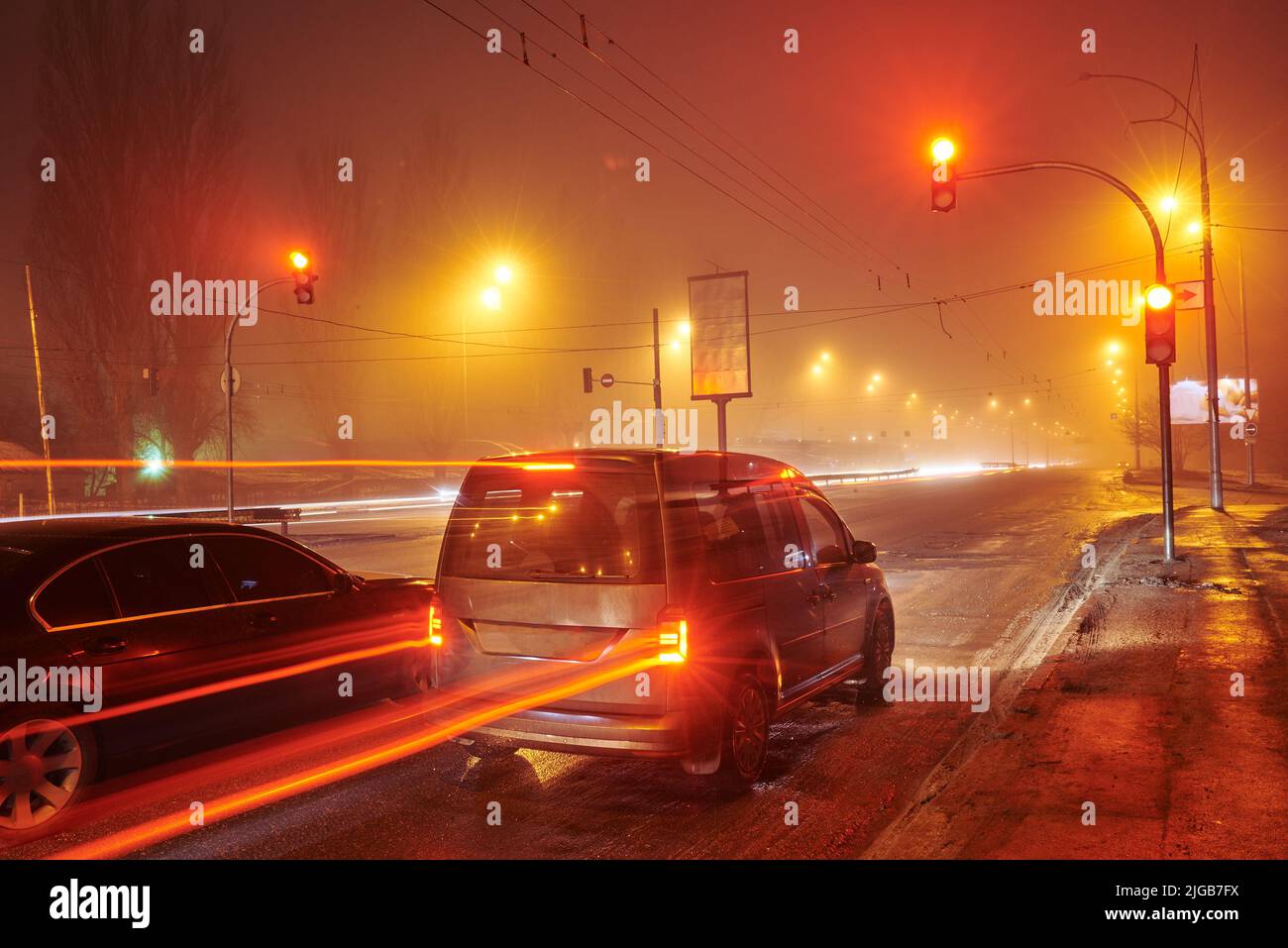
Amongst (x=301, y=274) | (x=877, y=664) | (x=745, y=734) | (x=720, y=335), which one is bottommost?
(x=877, y=664)

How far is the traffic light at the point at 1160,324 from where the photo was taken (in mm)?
13489

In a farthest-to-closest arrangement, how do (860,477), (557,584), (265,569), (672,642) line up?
(860,477)
(265,569)
(557,584)
(672,642)

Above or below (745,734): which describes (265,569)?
above

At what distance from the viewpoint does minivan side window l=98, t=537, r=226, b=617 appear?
5359 mm

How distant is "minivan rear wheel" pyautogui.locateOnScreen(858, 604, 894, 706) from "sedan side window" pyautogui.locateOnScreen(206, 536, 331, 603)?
4033 mm

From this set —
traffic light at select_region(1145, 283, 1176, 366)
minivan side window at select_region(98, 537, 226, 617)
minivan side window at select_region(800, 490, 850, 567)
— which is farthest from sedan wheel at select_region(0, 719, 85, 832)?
traffic light at select_region(1145, 283, 1176, 366)

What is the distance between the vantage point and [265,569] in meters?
6.33

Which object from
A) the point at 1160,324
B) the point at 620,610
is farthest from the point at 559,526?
the point at 1160,324

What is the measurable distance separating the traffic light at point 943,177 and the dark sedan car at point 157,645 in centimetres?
1060

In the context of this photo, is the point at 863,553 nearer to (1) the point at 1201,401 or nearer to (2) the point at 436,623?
(2) the point at 436,623

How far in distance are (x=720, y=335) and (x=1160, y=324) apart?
17.1 m
